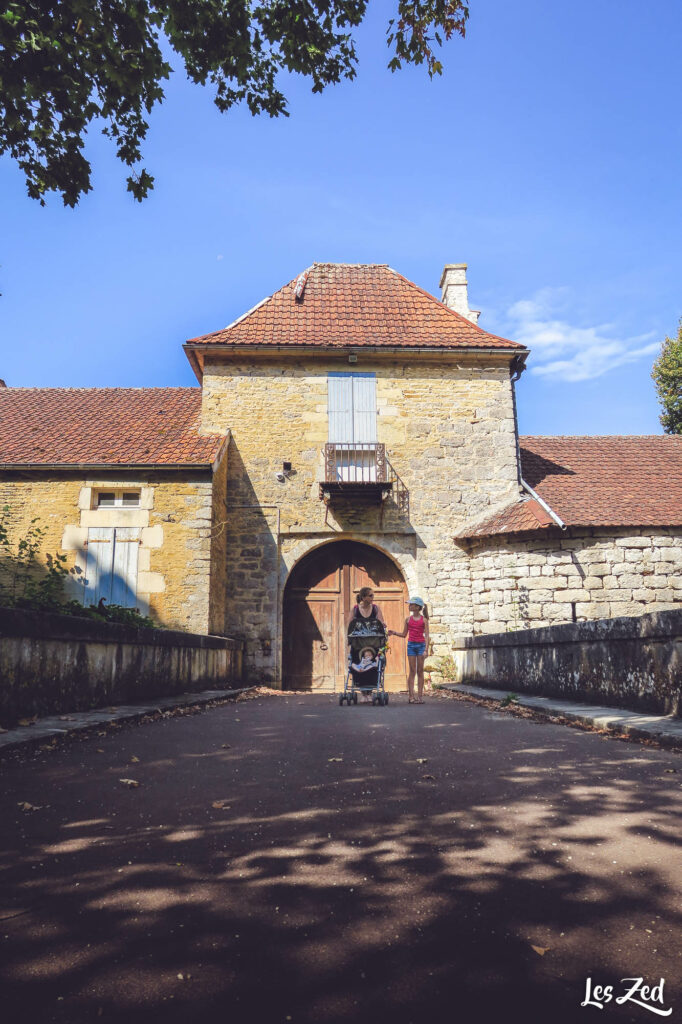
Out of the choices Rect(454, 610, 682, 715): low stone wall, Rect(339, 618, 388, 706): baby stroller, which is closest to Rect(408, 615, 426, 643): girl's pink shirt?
Rect(339, 618, 388, 706): baby stroller

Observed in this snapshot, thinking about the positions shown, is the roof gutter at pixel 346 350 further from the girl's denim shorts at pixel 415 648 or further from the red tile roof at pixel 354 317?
the girl's denim shorts at pixel 415 648

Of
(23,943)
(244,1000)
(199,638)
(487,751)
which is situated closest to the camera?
(244,1000)

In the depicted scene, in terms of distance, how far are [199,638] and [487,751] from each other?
6630 mm

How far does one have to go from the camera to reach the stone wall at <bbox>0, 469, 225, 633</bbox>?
13031 mm

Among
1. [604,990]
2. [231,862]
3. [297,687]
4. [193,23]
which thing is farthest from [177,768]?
[297,687]

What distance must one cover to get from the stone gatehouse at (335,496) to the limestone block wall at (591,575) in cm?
3

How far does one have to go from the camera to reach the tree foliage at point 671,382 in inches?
1003

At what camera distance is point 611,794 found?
3.20m

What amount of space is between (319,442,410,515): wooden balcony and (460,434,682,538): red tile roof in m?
1.82

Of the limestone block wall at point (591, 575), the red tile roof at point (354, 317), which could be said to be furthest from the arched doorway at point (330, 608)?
the red tile roof at point (354, 317)

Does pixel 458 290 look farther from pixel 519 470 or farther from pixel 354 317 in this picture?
pixel 519 470

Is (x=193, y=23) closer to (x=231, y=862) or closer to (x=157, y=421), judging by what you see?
(x=231, y=862)

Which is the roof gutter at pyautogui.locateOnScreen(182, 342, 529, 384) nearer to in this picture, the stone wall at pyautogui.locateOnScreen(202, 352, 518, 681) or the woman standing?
the stone wall at pyautogui.locateOnScreen(202, 352, 518, 681)

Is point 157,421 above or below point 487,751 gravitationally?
above
